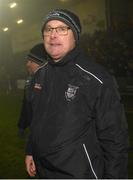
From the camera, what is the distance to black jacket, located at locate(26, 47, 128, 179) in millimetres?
2686

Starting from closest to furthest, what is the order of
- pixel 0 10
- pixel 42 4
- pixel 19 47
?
pixel 42 4 < pixel 0 10 < pixel 19 47

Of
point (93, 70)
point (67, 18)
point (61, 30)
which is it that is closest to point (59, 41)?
point (61, 30)

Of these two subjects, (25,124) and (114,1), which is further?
(114,1)

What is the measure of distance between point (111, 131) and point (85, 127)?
19 cm

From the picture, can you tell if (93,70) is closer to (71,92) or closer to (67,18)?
(71,92)

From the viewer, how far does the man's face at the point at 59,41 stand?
2.86 m

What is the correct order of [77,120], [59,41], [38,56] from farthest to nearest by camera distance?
[38,56] → [59,41] → [77,120]

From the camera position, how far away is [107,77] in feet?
8.98

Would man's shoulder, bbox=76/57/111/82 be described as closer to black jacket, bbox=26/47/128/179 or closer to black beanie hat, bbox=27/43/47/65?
black jacket, bbox=26/47/128/179

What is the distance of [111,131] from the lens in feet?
8.81

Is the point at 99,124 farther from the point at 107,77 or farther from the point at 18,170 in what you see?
the point at 18,170

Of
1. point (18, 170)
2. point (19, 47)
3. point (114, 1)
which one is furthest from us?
point (19, 47)

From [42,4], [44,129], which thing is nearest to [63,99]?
[44,129]

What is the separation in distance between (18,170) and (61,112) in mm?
4643
